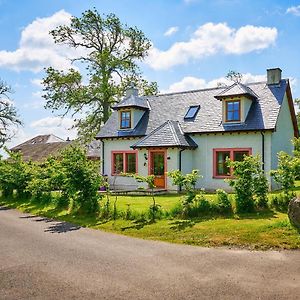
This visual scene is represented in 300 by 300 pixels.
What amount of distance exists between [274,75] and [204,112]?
4.83m

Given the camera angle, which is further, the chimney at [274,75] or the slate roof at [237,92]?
the chimney at [274,75]

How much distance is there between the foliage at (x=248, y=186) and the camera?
12930 millimetres

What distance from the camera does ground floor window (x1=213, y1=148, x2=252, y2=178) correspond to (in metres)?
21.4

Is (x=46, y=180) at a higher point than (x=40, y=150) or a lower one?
lower

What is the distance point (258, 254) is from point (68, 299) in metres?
4.72

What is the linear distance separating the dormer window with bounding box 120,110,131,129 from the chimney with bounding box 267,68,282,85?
9502mm

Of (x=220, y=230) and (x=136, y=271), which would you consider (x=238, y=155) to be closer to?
(x=220, y=230)

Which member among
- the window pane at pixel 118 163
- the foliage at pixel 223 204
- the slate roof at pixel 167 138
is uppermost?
the slate roof at pixel 167 138

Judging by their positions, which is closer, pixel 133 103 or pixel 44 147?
pixel 133 103

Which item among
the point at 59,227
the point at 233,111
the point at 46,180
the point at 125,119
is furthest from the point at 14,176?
the point at 233,111

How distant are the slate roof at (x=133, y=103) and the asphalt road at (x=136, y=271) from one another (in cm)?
1587

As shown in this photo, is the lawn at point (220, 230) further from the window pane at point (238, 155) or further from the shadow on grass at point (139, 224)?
the window pane at point (238, 155)

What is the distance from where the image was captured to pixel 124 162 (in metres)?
25.2

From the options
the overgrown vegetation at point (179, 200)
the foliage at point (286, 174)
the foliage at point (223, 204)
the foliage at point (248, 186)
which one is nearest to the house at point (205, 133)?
the overgrown vegetation at point (179, 200)
